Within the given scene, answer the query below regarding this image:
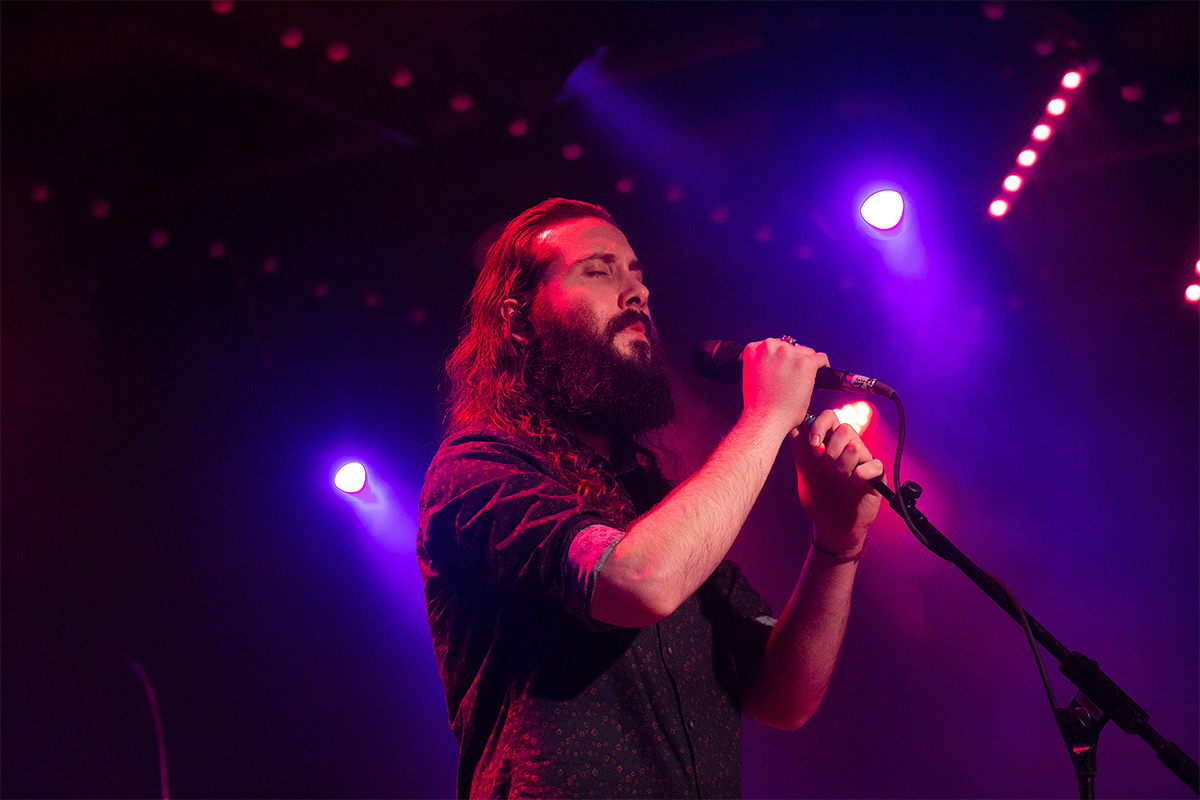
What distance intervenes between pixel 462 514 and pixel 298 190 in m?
2.86

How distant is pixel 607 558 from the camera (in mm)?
1159

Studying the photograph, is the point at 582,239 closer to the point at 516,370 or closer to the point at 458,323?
the point at 516,370

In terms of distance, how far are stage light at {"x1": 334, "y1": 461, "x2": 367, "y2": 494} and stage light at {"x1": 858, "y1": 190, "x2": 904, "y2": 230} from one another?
9.10ft

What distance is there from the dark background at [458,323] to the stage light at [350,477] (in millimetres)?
112

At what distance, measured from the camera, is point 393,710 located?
370cm

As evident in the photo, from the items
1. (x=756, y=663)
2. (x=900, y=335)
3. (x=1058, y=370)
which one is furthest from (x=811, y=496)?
(x=1058, y=370)

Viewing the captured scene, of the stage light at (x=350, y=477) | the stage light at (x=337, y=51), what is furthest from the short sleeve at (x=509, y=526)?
the stage light at (x=350, y=477)

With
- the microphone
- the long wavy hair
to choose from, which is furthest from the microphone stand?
the long wavy hair

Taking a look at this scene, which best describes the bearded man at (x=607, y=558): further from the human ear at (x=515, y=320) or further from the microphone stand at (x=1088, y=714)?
the microphone stand at (x=1088, y=714)

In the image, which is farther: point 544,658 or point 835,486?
point 835,486

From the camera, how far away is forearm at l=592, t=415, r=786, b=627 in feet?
3.73

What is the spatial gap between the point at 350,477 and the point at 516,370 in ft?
7.23

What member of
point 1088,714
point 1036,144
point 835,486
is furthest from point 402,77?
point 1088,714

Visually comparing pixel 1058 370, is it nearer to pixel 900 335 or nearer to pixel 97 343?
pixel 900 335
